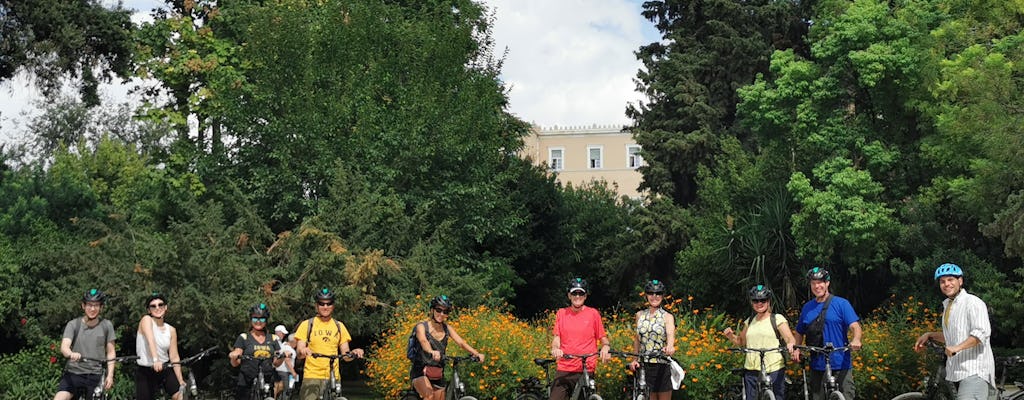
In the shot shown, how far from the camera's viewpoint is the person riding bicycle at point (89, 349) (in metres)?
12.2

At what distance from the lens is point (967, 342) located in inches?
372

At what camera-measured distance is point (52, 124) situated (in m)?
65.5

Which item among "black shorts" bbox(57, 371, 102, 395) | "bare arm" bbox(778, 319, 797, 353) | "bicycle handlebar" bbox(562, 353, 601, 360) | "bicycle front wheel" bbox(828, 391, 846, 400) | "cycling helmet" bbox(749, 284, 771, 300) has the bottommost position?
"bicycle front wheel" bbox(828, 391, 846, 400)

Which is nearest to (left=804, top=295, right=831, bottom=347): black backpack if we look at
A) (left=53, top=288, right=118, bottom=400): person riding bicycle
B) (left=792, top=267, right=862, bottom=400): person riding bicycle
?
(left=792, top=267, right=862, bottom=400): person riding bicycle

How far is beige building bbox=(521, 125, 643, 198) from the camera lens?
284 feet

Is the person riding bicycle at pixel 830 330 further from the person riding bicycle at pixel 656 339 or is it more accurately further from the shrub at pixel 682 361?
the shrub at pixel 682 361

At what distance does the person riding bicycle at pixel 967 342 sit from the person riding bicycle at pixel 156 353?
7.59m

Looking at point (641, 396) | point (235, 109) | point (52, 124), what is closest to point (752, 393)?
point (641, 396)

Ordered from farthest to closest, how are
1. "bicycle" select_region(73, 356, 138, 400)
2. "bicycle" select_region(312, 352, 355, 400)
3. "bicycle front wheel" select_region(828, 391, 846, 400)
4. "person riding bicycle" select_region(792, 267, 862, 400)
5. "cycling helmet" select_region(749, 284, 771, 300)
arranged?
"bicycle" select_region(312, 352, 355, 400) < "bicycle" select_region(73, 356, 138, 400) < "cycling helmet" select_region(749, 284, 771, 300) < "person riding bicycle" select_region(792, 267, 862, 400) < "bicycle front wheel" select_region(828, 391, 846, 400)

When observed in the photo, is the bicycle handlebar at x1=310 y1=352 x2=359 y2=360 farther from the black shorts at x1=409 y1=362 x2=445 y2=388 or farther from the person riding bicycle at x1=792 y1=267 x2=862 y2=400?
the person riding bicycle at x1=792 y1=267 x2=862 y2=400

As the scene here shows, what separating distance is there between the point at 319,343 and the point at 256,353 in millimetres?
1229

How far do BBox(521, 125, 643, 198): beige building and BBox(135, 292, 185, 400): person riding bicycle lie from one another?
73.7 m

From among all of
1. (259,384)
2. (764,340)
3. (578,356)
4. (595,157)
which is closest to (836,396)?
(764,340)

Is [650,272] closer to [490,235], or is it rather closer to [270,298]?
[490,235]
